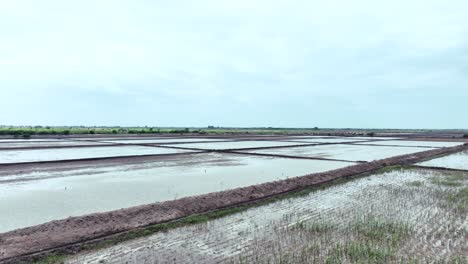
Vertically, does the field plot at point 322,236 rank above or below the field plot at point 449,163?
below

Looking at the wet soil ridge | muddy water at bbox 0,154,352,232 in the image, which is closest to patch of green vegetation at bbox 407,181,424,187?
muddy water at bbox 0,154,352,232

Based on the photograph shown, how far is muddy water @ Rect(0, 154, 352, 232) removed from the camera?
7.00m

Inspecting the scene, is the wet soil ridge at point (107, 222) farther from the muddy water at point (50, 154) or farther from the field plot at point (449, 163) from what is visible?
the muddy water at point (50, 154)

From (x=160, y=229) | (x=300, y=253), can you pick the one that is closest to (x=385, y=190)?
(x=300, y=253)

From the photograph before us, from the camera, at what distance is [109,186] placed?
9758 millimetres

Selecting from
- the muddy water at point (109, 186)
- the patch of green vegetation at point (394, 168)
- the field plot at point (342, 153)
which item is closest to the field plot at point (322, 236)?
the muddy water at point (109, 186)

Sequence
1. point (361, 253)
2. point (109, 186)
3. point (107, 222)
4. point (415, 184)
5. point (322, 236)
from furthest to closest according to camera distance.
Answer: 1. point (415, 184)
2. point (109, 186)
3. point (107, 222)
4. point (322, 236)
5. point (361, 253)

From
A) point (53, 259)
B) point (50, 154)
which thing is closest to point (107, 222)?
point (53, 259)

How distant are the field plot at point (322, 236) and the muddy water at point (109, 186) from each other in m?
2.27

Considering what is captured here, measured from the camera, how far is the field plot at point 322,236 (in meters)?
4.67

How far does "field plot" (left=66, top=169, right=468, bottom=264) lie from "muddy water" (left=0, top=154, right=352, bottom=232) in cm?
227

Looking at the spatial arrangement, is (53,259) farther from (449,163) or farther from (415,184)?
(449,163)

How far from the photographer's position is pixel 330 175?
12.1 meters

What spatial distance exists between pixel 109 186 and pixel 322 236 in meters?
6.36
